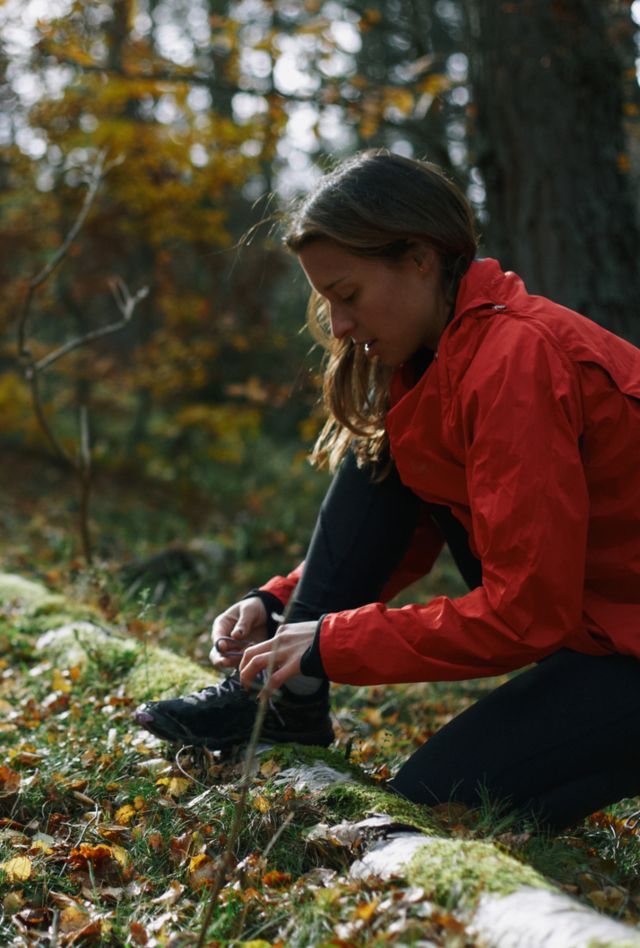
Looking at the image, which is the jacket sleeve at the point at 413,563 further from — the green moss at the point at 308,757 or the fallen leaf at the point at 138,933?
the fallen leaf at the point at 138,933

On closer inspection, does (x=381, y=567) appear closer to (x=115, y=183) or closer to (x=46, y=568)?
(x=46, y=568)

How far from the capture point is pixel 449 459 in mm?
2287

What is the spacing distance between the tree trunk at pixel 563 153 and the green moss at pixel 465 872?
299cm

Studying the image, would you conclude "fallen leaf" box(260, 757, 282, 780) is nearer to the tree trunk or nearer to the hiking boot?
the hiking boot

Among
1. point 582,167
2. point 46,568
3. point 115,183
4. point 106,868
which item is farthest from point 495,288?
point 115,183

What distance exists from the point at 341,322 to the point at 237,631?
0.96 m

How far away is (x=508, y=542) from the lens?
1.94 metres

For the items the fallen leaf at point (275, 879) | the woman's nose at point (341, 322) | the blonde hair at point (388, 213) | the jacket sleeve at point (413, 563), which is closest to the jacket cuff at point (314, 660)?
the fallen leaf at point (275, 879)

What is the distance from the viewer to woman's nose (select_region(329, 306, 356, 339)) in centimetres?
232

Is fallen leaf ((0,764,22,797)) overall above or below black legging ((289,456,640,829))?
below

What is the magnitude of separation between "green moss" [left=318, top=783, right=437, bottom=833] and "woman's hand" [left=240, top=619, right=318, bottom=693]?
34cm

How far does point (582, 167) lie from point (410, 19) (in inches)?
131

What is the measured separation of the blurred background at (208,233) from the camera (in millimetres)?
4363

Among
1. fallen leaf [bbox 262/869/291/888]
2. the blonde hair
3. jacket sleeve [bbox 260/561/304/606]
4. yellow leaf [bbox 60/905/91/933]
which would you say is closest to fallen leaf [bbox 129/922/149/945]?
yellow leaf [bbox 60/905/91/933]
